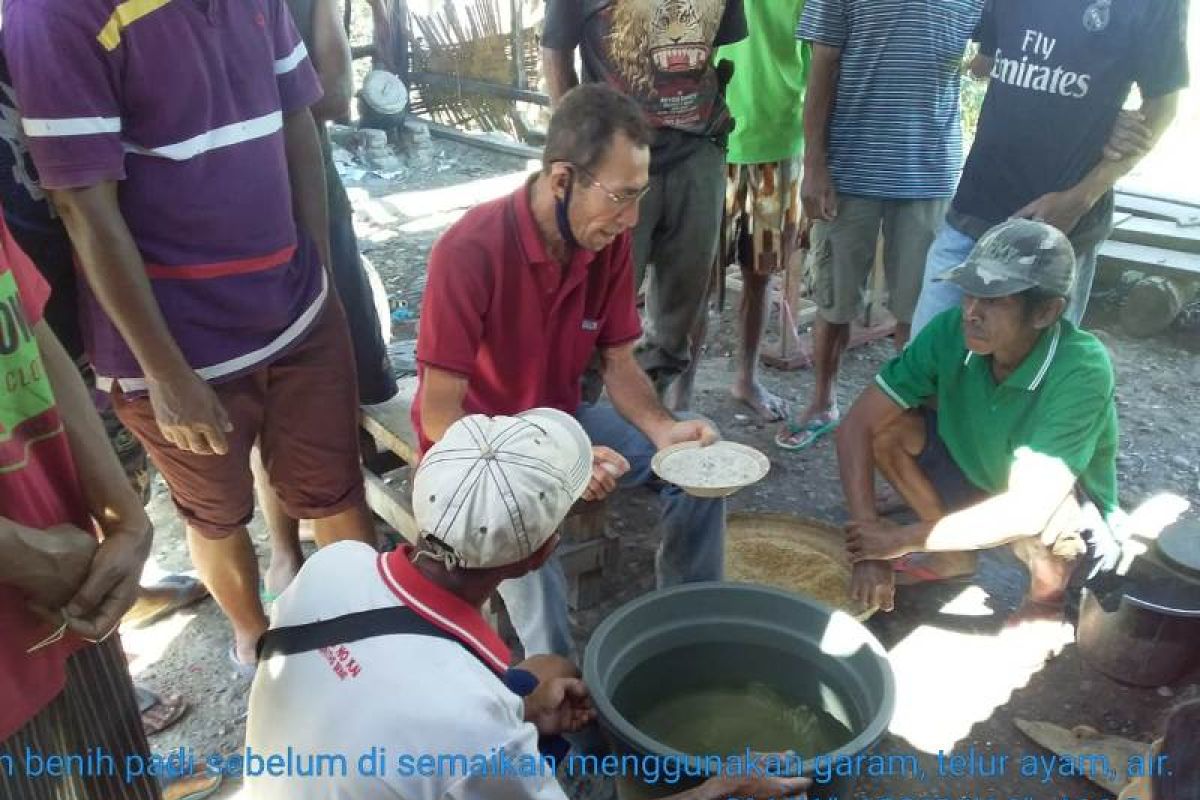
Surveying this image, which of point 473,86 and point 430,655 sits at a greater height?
point 430,655

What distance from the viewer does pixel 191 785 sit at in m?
2.25

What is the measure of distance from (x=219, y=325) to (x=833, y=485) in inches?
94.4

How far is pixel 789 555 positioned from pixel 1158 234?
3.46 m

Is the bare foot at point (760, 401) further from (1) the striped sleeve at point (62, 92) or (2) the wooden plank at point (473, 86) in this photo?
(2) the wooden plank at point (473, 86)

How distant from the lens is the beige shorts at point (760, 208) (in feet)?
12.6

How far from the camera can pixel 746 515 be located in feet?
9.89

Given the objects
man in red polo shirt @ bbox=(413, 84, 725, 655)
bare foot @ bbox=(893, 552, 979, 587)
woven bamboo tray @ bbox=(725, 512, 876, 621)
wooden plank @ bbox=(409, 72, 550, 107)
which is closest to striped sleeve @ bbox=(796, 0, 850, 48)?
man in red polo shirt @ bbox=(413, 84, 725, 655)

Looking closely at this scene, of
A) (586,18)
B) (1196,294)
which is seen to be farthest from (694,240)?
(1196,294)

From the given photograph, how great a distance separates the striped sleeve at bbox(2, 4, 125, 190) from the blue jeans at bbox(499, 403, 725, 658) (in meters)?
1.32

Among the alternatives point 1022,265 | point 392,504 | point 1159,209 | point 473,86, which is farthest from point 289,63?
point 473,86

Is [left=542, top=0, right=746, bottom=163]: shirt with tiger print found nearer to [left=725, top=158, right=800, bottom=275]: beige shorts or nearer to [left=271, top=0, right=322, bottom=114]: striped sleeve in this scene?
[left=725, top=158, right=800, bottom=275]: beige shorts

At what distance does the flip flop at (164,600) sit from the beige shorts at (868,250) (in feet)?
8.22

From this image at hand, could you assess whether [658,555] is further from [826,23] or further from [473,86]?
[473,86]

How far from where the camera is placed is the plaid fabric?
1.36 m
